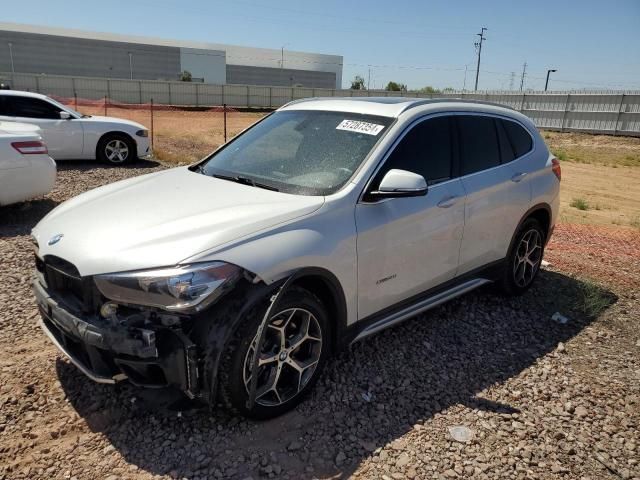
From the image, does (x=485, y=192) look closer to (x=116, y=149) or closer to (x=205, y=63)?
→ (x=116, y=149)

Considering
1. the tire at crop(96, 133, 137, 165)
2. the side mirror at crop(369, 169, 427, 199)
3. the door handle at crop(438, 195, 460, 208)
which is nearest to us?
the side mirror at crop(369, 169, 427, 199)

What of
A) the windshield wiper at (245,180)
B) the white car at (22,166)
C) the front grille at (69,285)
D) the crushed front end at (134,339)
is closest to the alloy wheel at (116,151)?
the white car at (22,166)

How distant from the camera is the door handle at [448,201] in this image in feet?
12.4

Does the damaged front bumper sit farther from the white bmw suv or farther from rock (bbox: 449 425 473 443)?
rock (bbox: 449 425 473 443)

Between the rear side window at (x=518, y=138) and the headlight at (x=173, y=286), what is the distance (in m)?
3.26

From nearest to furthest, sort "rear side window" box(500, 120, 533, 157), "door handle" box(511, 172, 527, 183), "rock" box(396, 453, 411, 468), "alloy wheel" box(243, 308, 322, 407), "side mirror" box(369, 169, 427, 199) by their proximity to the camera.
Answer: "rock" box(396, 453, 411, 468) < "alloy wheel" box(243, 308, 322, 407) < "side mirror" box(369, 169, 427, 199) < "door handle" box(511, 172, 527, 183) < "rear side window" box(500, 120, 533, 157)

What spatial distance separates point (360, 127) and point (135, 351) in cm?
213

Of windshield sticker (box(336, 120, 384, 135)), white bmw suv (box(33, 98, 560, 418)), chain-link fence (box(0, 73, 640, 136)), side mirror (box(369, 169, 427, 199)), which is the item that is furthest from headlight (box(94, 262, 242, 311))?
chain-link fence (box(0, 73, 640, 136))

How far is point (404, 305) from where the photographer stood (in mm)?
3713

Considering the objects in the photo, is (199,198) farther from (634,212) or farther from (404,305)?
(634,212)

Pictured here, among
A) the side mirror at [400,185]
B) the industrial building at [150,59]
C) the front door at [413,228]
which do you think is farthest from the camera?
the industrial building at [150,59]

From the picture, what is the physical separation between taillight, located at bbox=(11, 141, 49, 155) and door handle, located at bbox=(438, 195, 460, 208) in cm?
557

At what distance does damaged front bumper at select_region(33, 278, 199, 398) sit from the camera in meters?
2.55

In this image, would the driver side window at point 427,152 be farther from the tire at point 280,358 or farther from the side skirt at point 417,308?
the tire at point 280,358
